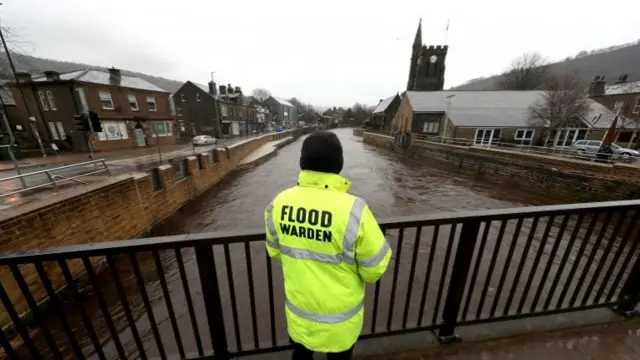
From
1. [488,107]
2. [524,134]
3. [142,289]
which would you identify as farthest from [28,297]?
[488,107]

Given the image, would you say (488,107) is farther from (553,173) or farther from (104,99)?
(104,99)

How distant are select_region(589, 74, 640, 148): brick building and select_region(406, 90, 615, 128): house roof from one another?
1.51 metres

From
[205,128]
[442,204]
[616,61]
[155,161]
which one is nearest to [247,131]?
[205,128]

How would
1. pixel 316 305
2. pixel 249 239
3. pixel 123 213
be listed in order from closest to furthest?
pixel 316 305 < pixel 249 239 < pixel 123 213

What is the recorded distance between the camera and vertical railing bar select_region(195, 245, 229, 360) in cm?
165

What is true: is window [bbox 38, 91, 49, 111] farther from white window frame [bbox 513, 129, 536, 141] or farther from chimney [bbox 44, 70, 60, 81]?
white window frame [bbox 513, 129, 536, 141]

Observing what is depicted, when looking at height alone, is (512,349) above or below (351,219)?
below

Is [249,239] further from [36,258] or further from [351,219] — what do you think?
[36,258]

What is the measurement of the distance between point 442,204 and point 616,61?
3307 inches

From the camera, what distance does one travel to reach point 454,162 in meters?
17.9

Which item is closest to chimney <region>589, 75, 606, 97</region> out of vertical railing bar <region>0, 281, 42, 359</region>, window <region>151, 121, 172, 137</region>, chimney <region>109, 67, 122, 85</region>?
vertical railing bar <region>0, 281, 42, 359</region>

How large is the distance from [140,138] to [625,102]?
1946 inches

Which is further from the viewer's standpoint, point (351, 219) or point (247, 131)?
point (247, 131)

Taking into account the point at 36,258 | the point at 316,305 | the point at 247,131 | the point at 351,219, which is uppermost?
the point at 351,219
